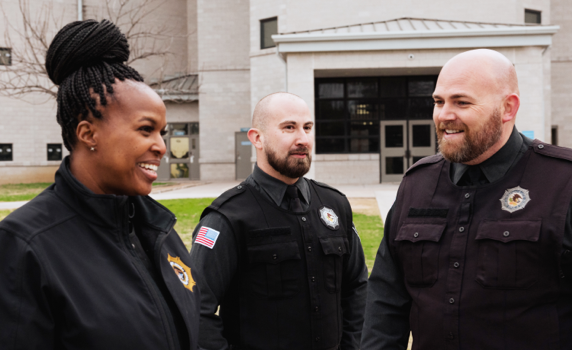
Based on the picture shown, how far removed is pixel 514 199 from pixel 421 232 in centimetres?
42

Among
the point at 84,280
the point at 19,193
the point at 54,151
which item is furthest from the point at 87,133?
the point at 54,151

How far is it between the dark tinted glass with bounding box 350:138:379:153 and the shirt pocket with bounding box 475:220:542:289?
18.0m

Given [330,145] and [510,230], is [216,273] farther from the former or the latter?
[330,145]

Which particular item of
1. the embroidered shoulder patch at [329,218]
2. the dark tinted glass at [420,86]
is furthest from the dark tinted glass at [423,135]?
the embroidered shoulder patch at [329,218]

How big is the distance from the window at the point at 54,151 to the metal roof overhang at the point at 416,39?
51.0 ft

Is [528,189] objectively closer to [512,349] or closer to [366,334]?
[512,349]

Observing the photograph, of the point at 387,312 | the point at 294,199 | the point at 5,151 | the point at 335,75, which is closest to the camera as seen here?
the point at 387,312

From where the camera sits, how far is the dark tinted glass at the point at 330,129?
19.8 metres

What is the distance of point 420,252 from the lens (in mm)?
2346

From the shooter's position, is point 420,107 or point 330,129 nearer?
point 330,129

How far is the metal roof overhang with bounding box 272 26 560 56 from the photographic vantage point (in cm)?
1570

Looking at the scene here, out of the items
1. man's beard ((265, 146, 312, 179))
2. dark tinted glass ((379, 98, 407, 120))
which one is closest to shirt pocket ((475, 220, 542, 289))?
man's beard ((265, 146, 312, 179))

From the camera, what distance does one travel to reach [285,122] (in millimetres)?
3025

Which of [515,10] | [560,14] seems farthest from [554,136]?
[515,10]
